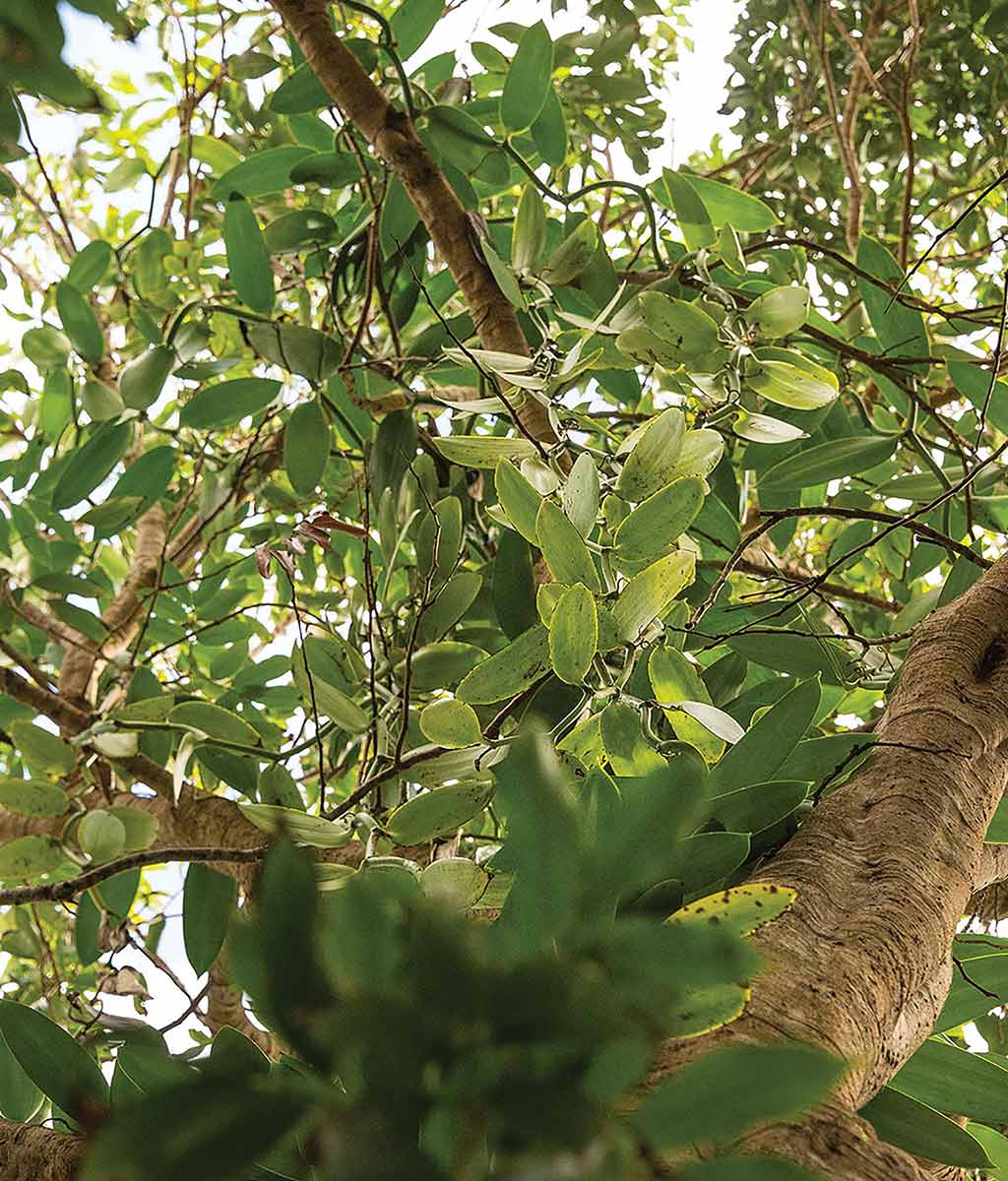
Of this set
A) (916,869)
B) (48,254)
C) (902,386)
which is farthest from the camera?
(48,254)

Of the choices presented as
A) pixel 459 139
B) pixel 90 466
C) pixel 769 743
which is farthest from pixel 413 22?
pixel 769 743

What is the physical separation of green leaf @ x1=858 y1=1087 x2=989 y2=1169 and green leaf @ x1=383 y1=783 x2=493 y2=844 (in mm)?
195

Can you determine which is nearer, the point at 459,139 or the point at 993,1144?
the point at 993,1144

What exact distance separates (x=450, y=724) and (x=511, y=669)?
0.12ft

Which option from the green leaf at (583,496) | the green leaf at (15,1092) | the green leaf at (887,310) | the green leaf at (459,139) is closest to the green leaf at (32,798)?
the green leaf at (15,1092)

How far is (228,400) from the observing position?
80 centimetres

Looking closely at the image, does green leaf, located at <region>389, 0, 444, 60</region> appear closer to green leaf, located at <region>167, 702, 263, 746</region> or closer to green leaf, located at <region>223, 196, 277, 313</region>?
green leaf, located at <region>223, 196, 277, 313</region>

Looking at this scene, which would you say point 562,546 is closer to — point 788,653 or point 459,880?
point 459,880

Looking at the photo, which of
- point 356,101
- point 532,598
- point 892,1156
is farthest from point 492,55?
point 892,1156

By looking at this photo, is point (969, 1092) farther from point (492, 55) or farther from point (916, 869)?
point (492, 55)

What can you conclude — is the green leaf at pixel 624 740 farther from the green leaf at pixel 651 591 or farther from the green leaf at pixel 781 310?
the green leaf at pixel 781 310

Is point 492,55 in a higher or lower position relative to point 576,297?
higher

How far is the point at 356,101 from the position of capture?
2.39 ft

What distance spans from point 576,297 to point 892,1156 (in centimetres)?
66
